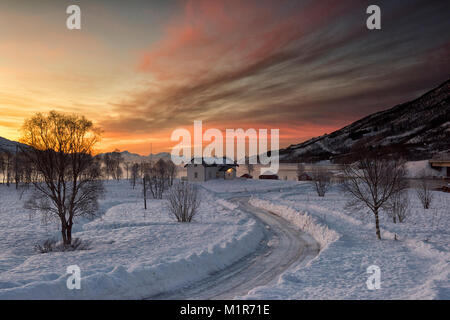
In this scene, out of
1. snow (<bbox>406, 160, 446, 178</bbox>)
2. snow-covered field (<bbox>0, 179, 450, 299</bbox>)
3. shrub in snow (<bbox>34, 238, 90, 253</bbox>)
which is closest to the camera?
snow-covered field (<bbox>0, 179, 450, 299</bbox>)

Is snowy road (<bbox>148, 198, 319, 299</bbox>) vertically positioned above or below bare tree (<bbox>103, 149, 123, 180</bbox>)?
below

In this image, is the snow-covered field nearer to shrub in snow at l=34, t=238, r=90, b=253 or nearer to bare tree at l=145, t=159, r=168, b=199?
shrub in snow at l=34, t=238, r=90, b=253

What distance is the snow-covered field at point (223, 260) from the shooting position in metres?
9.54

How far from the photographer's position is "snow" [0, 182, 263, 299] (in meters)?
9.87

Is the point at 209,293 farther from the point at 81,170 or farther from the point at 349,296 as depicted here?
the point at 81,170

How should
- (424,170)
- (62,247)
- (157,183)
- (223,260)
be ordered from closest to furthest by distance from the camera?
1. (223,260)
2. (62,247)
3. (157,183)
4. (424,170)

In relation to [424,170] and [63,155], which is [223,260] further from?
[424,170]

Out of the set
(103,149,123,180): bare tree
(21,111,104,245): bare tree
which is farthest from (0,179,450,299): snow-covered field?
(103,149,123,180): bare tree

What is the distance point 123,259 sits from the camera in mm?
14469

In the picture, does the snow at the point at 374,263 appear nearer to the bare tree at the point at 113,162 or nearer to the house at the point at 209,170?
the house at the point at 209,170

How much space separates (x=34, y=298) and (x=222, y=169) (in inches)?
2789

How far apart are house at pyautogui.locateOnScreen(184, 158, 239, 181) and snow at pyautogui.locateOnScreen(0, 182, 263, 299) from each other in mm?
46827

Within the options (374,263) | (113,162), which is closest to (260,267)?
(374,263)

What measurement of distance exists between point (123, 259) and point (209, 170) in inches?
2439
